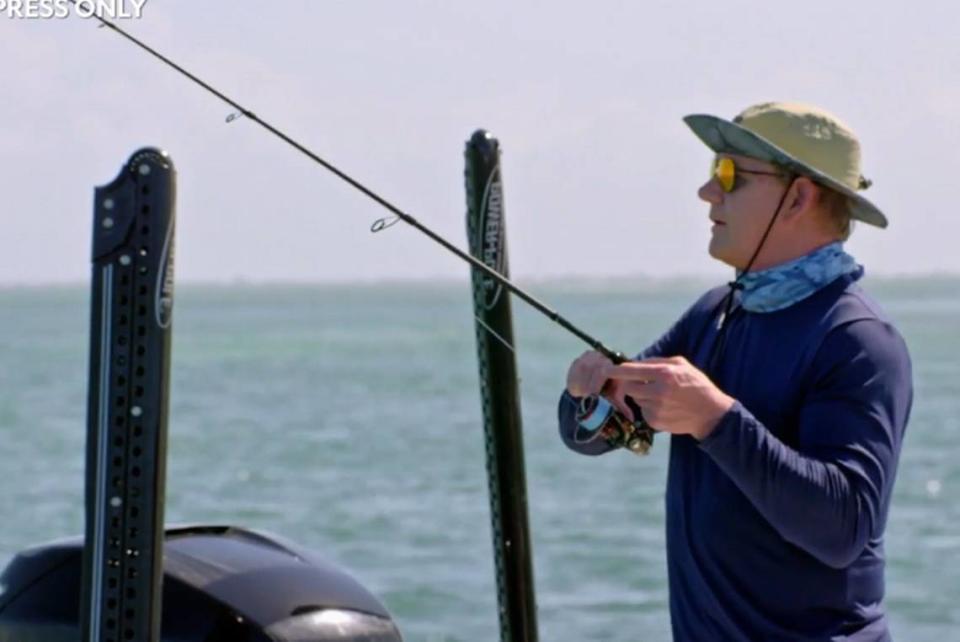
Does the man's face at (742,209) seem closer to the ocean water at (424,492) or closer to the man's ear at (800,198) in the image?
the man's ear at (800,198)

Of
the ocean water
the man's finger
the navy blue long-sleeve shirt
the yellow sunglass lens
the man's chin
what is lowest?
the ocean water

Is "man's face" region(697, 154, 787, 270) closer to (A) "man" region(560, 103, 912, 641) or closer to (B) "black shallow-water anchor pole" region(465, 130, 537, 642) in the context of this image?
(A) "man" region(560, 103, 912, 641)

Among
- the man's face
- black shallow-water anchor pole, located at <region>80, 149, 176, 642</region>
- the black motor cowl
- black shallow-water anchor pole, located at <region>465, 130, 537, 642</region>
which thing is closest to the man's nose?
the man's face

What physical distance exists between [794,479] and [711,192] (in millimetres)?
486

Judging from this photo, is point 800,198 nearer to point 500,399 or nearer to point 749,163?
point 749,163

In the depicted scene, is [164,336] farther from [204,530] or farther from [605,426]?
[204,530]

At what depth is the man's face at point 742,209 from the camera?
2928 mm

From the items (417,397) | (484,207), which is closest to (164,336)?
(484,207)

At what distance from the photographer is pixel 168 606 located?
368 centimetres

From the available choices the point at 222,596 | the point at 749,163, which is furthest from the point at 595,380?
the point at 222,596

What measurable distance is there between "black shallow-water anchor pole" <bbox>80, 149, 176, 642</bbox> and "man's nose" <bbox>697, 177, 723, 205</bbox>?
0.80 metres

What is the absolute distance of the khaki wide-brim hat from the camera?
2.90 metres

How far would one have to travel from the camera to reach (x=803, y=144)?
2.94m

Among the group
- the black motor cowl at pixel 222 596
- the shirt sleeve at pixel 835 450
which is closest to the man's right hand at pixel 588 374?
the shirt sleeve at pixel 835 450
